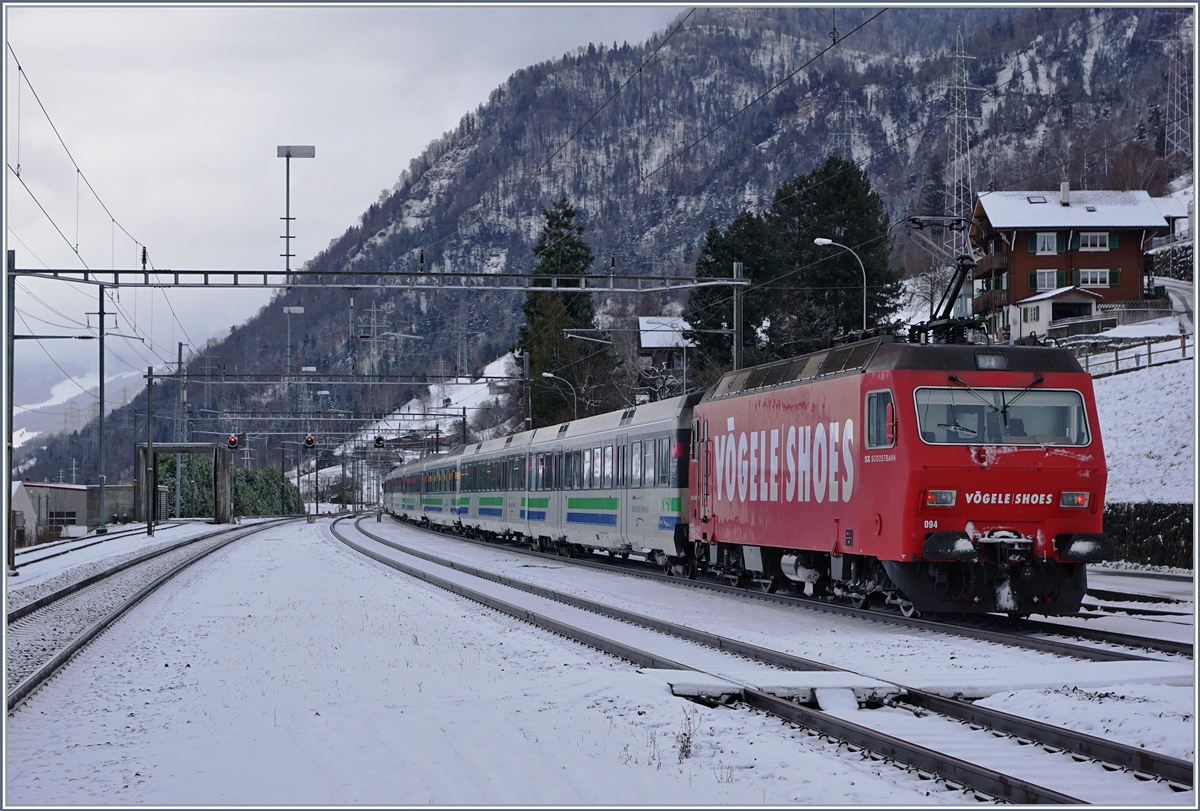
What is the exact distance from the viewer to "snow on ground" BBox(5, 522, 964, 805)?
7.88 meters

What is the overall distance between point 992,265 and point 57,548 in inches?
2286

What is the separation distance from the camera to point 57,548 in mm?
46000

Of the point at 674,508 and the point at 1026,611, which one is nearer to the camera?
the point at 1026,611

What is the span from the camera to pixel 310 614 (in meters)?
19.2

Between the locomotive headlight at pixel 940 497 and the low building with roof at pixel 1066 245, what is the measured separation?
6741 cm

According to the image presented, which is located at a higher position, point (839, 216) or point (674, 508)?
point (839, 216)

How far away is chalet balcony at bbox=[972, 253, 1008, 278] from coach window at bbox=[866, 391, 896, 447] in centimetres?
6935

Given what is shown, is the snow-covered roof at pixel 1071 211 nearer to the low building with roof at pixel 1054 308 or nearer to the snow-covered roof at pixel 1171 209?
the low building with roof at pixel 1054 308

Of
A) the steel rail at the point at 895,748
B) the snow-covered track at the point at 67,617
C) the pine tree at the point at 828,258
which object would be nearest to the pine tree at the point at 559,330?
the pine tree at the point at 828,258

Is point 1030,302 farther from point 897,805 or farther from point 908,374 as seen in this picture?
point 897,805

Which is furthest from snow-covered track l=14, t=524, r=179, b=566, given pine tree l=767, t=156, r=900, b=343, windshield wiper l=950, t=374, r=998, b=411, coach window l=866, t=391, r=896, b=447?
pine tree l=767, t=156, r=900, b=343

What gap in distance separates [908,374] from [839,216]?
5780 cm

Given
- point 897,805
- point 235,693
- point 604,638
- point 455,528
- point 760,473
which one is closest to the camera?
point 897,805

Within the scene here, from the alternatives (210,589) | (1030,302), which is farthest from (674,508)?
(1030,302)
